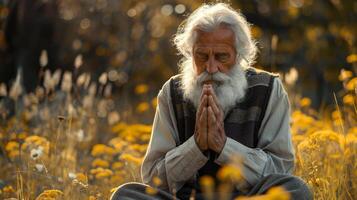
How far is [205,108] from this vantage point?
12.6ft

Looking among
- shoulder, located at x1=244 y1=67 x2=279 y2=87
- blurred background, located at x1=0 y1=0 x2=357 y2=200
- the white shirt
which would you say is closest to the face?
shoulder, located at x1=244 y1=67 x2=279 y2=87

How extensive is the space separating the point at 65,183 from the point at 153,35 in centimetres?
813

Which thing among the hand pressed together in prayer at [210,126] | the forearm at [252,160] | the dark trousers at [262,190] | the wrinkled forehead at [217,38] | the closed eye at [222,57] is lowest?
the dark trousers at [262,190]

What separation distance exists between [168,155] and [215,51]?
0.60 metres

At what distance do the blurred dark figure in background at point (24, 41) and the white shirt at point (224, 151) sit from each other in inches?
258

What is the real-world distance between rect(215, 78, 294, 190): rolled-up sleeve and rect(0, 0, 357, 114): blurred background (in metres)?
6.21

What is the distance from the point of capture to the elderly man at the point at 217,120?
3.88m

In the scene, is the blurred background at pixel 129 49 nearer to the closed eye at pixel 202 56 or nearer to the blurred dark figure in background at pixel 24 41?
the blurred dark figure in background at pixel 24 41

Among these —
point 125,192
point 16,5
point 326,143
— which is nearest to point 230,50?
point 125,192

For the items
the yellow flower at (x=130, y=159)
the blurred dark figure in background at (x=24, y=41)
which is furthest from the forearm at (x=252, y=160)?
the blurred dark figure in background at (x=24, y=41)

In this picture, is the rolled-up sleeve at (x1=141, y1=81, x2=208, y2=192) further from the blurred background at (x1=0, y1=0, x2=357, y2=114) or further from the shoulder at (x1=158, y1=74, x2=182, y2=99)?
the blurred background at (x1=0, y1=0, x2=357, y2=114)

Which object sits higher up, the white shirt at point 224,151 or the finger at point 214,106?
the finger at point 214,106

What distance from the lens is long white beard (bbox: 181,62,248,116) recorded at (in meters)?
4.07

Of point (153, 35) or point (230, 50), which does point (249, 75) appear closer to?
point (230, 50)
